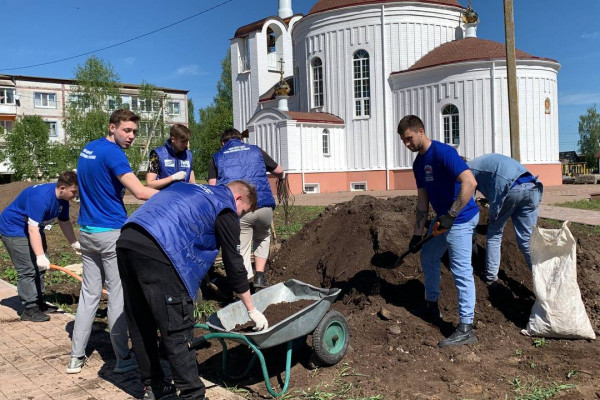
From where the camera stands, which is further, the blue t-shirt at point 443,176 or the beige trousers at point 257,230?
the beige trousers at point 257,230

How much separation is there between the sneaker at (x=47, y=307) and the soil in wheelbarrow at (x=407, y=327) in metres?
2.57

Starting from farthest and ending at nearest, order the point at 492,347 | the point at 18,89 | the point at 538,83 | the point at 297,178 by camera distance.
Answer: the point at 18,89
the point at 297,178
the point at 538,83
the point at 492,347

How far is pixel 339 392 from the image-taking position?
3.84 metres

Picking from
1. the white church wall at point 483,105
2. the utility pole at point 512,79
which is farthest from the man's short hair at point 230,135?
the white church wall at point 483,105

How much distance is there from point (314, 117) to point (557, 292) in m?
25.7

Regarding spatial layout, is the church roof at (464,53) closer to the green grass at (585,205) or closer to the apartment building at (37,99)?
the green grass at (585,205)

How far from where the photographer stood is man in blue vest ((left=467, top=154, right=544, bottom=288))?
564cm

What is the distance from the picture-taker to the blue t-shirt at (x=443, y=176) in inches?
182

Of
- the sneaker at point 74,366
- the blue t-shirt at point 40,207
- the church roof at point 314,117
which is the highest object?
the church roof at point 314,117

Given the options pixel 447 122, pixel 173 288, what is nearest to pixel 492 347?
pixel 173 288

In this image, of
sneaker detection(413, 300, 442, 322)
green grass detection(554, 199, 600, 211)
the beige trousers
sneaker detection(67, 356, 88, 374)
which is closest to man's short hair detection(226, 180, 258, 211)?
sneaker detection(67, 356, 88, 374)

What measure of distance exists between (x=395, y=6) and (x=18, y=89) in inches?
1764

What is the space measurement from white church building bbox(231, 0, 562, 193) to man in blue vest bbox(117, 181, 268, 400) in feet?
82.3

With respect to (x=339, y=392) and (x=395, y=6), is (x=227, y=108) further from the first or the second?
(x=339, y=392)
